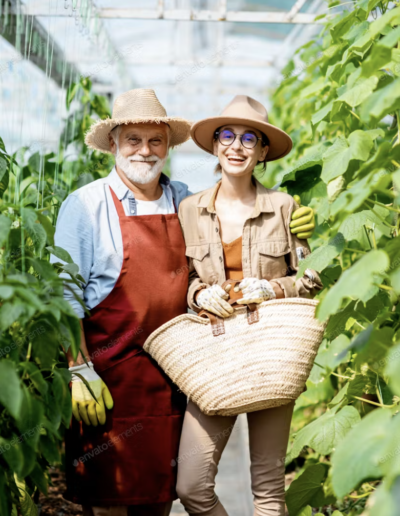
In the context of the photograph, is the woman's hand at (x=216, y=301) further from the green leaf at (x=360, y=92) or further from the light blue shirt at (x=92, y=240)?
the green leaf at (x=360, y=92)

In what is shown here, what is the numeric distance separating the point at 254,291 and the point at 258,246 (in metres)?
0.18

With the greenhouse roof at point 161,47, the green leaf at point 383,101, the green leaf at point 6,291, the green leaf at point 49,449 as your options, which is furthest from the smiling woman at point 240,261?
the green leaf at point 383,101

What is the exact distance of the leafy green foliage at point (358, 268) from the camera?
112 cm

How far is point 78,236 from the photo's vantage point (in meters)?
2.16

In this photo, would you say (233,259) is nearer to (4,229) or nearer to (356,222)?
(356,222)

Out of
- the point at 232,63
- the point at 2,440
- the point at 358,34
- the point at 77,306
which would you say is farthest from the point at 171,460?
the point at 232,63

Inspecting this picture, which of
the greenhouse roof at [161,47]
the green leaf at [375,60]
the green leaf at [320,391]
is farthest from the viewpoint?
the greenhouse roof at [161,47]

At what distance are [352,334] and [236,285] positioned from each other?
2.48ft

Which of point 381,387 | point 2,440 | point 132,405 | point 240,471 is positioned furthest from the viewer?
point 240,471

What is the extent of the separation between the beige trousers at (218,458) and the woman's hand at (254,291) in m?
0.35

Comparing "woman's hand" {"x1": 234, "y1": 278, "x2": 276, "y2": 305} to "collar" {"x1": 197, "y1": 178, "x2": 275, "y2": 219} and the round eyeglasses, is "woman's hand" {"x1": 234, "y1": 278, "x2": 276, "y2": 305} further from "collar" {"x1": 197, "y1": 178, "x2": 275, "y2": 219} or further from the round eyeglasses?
the round eyeglasses

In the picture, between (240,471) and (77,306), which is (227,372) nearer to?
(77,306)

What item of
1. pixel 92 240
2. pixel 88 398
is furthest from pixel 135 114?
pixel 88 398

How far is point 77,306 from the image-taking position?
2.10 m
